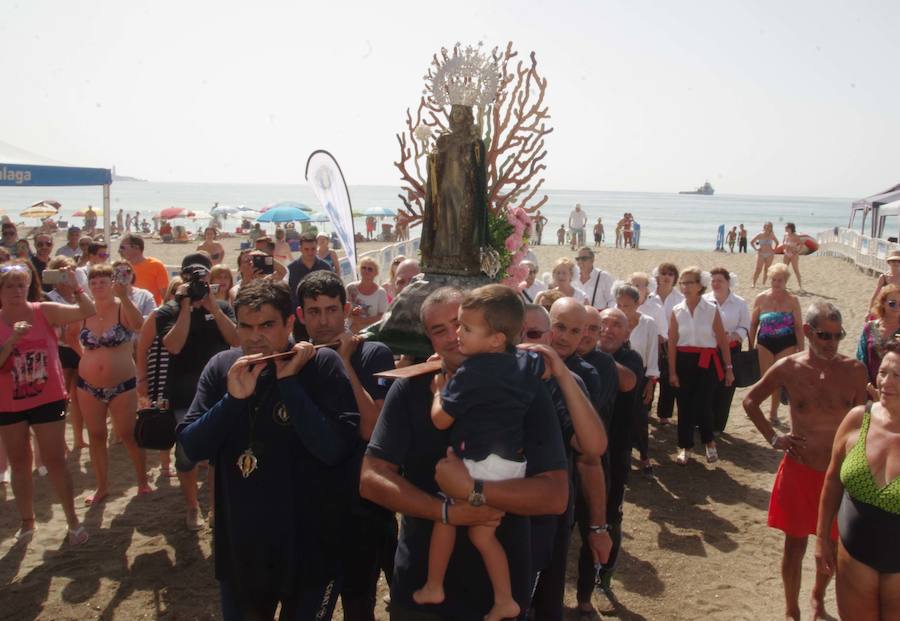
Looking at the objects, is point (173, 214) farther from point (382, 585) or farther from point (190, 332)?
point (382, 585)

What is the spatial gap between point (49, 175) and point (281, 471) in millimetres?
10792

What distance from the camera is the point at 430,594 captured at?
2404mm

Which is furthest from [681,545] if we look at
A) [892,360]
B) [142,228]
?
[142,228]

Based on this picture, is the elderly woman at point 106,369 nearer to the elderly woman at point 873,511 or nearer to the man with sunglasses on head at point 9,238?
the elderly woman at point 873,511

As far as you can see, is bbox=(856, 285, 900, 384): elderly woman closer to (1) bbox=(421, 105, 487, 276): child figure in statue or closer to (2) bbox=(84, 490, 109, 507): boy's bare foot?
(1) bbox=(421, 105, 487, 276): child figure in statue

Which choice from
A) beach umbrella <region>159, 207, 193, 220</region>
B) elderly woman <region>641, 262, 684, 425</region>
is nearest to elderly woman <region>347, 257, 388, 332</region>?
elderly woman <region>641, 262, 684, 425</region>

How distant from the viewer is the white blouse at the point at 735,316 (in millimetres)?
7504

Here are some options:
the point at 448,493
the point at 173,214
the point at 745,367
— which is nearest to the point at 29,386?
the point at 448,493

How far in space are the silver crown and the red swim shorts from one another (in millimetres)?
3369

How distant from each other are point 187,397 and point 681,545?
3.59 metres

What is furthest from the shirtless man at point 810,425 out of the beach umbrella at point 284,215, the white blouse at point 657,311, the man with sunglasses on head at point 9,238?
the beach umbrella at point 284,215

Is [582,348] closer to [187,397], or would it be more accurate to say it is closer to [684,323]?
[187,397]

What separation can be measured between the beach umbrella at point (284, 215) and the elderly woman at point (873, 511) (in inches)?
1131

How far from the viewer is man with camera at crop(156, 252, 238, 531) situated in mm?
4809
